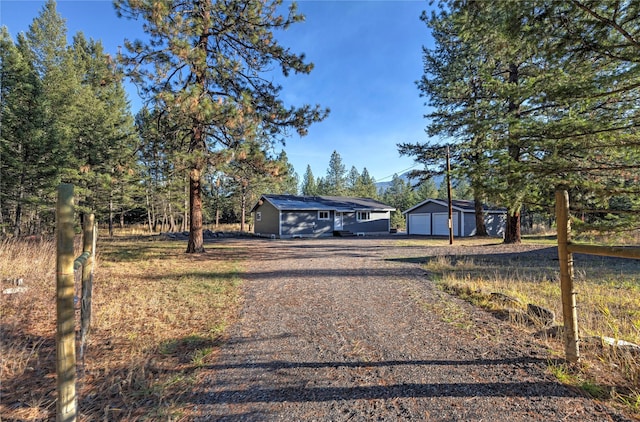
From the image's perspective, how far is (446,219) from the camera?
80.6 ft

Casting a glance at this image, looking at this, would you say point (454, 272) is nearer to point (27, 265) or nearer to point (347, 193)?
point (27, 265)

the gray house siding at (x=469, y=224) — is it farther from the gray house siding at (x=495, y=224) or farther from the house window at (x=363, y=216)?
the house window at (x=363, y=216)

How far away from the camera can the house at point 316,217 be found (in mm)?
24312

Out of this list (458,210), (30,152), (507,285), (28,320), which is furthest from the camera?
(458,210)

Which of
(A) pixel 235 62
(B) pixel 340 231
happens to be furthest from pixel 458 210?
(A) pixel 235 62

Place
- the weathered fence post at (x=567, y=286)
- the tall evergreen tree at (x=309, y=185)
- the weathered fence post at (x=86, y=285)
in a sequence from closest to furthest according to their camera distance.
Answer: the weathered fence post at (x=567, y=286) < the weathered fence post at (x=86, y=285) < the tall evergreen tree at (x=309, y=185)

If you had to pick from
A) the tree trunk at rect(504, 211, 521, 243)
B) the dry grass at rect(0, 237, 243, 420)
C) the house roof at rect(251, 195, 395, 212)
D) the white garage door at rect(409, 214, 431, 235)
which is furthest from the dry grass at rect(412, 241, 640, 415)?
the house roof at rect(251, 195, 395, 212)

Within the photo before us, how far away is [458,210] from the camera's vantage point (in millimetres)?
24203

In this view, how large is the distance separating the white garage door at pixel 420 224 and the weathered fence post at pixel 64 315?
1043 inches

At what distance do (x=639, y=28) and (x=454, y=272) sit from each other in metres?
5.39

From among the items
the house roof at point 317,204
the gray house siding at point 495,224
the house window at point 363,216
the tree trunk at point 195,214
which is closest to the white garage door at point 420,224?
the house roof at point 317,204

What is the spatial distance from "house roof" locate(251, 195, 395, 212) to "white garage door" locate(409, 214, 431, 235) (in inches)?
103

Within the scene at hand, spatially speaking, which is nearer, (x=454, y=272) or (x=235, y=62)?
(x=454, y=272)

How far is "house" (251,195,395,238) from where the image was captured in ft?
79.8
